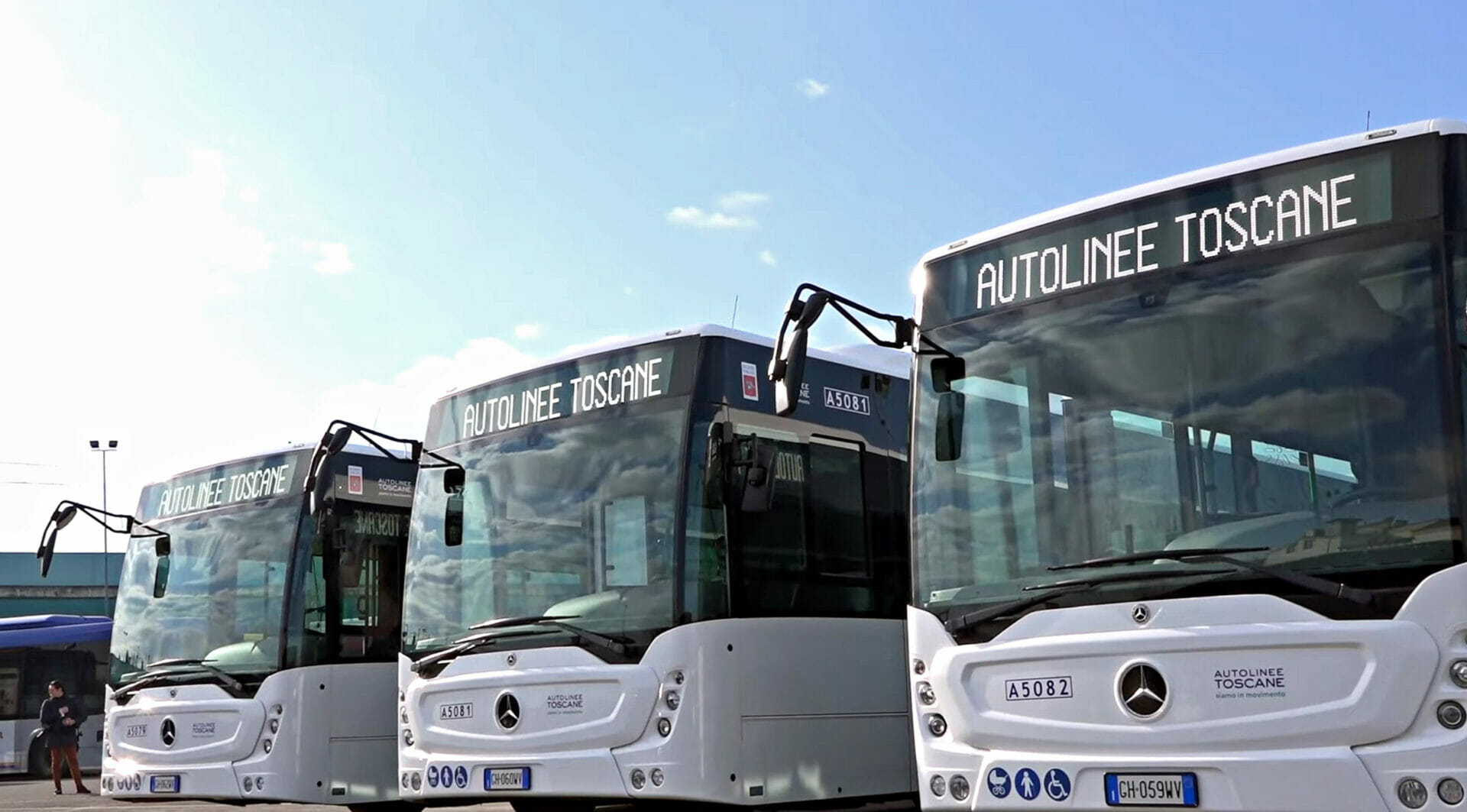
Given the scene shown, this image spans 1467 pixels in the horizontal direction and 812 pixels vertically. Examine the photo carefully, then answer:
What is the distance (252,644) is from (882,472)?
17.0 ft

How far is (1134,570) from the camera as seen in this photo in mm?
7062

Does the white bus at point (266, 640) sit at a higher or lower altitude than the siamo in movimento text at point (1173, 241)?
lower

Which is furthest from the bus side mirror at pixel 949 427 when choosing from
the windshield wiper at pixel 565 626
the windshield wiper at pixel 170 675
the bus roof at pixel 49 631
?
the bus roof at pixel 49 631

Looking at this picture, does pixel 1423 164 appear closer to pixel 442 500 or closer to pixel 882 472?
pixel 882 472

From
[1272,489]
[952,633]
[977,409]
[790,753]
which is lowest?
[790,753]

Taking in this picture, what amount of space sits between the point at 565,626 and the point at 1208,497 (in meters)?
4.18

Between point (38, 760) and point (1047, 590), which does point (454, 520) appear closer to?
point (1047, 590)

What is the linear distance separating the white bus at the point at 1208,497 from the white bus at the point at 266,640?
238 inches

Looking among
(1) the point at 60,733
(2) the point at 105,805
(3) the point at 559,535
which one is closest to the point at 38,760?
(1) the point at 60,733

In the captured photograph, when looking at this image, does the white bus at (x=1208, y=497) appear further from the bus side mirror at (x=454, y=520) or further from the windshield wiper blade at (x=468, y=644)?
the bus side mirror at (x=454, y=520)

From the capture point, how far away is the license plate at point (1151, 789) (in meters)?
6.73

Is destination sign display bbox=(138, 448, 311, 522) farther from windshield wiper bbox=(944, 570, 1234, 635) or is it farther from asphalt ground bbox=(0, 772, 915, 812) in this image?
windshield wiper bbox=(944, 570, 1234, 635)

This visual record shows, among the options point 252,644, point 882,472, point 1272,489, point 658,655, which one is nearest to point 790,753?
point 658,655

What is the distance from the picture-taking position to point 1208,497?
702 cm
